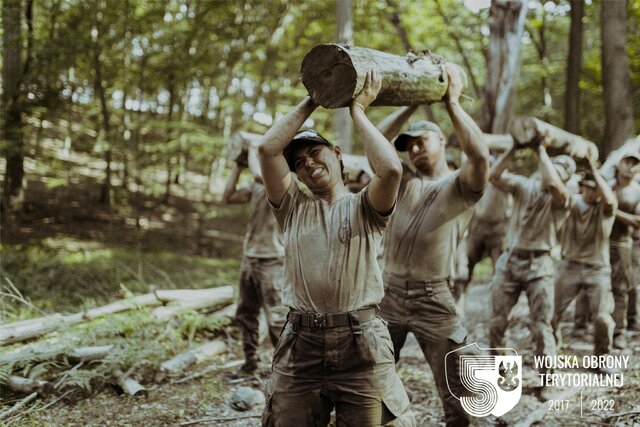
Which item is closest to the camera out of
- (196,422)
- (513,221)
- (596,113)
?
(196,422)

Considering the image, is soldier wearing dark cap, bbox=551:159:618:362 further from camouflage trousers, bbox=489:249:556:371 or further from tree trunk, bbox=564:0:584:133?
tree trunk, bbox=564:0:584:133

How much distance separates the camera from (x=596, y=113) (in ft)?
55.3

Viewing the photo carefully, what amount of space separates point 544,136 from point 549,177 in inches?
18.7

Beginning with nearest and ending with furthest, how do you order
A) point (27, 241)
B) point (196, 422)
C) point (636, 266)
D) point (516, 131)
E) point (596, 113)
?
point (196, 422), point (516, 131), point (636, 266), point (27, 241), point (596, 113)

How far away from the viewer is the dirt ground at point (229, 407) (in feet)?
14.8

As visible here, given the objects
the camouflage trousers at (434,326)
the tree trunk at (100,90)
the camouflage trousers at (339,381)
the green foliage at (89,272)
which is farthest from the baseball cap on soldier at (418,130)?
the tree trunk at (100,90)

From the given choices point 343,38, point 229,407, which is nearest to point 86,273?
point 229,407

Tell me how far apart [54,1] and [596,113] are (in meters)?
16.7

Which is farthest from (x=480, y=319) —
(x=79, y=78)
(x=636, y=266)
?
(x=79, y=78)

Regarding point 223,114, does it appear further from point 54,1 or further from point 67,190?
point 54,1

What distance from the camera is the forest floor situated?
184 inches

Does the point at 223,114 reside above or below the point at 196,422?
above

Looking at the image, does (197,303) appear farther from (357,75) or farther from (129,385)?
(357,75)

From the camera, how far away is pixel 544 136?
5.19m
